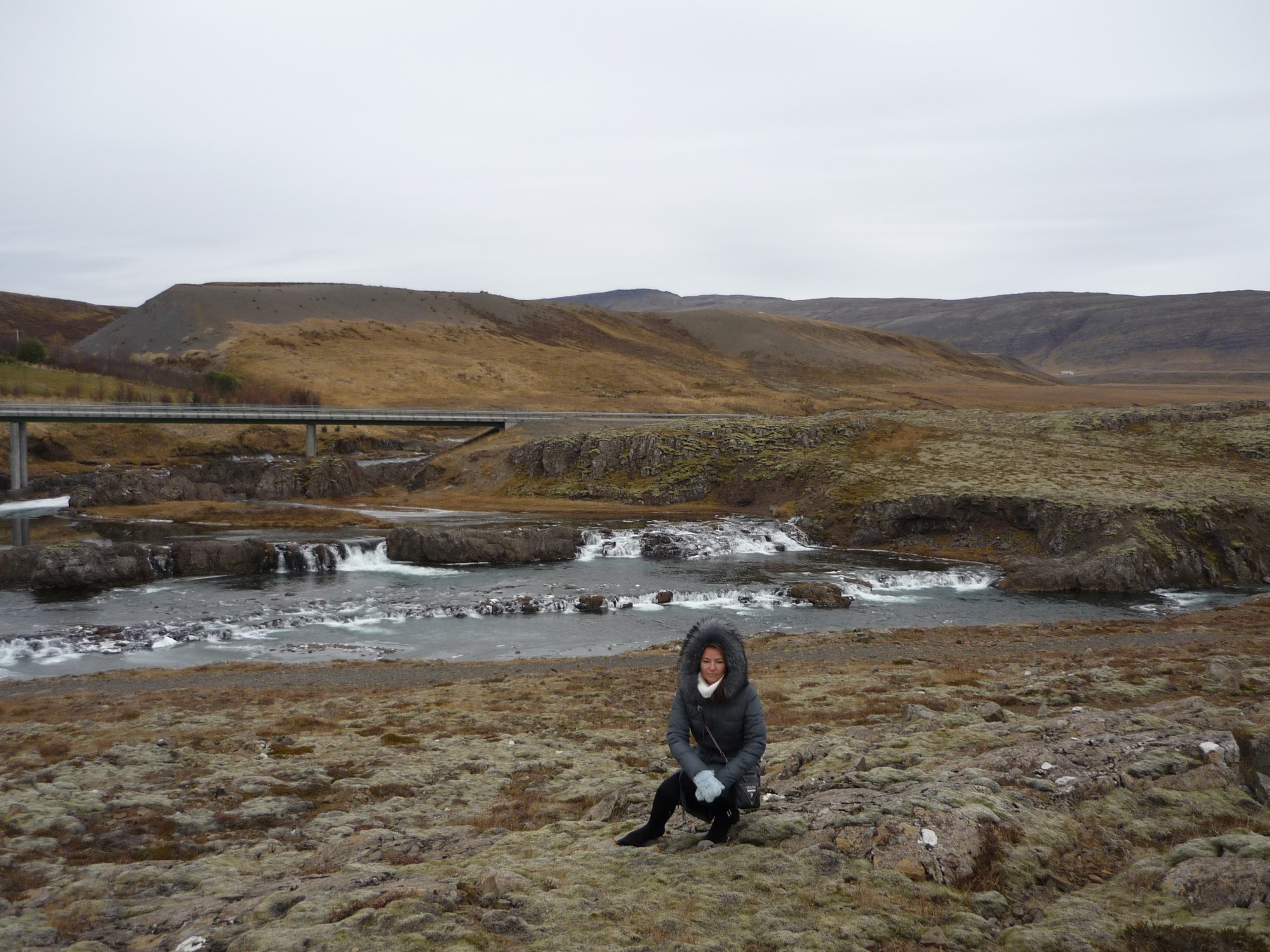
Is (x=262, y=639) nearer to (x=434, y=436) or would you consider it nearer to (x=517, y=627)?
(x=517, y=627)

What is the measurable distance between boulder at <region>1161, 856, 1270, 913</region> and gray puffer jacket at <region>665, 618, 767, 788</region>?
352 cm

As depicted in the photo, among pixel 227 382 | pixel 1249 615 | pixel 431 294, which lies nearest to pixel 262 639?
pixel 1249 615

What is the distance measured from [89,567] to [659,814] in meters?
37.5

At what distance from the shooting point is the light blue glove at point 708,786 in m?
7.94

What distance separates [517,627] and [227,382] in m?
91.8

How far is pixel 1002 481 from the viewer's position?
52.8 meters

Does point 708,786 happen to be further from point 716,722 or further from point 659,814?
point 659,814

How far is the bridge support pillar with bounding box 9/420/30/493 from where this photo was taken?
224 ft

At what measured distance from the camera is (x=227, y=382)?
10912cm

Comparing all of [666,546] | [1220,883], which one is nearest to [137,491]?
[666,546]

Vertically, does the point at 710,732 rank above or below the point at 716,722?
below

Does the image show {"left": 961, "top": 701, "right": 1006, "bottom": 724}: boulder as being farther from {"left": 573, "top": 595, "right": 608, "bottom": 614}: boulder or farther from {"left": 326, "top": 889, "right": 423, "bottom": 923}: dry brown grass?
{"left": 573, "top": 595, "right": 608, "bottom": 614}: boulder

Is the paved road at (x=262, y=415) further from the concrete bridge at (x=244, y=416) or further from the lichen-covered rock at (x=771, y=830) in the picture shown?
the lichen-covered rock at (x=771, y=830)

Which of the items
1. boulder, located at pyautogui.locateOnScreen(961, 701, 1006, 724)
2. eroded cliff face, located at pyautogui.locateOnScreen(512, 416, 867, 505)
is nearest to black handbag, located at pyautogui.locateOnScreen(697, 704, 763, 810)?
boulder, located at pyautogui.locateOnScreen(961, 701, 1006, 724)
